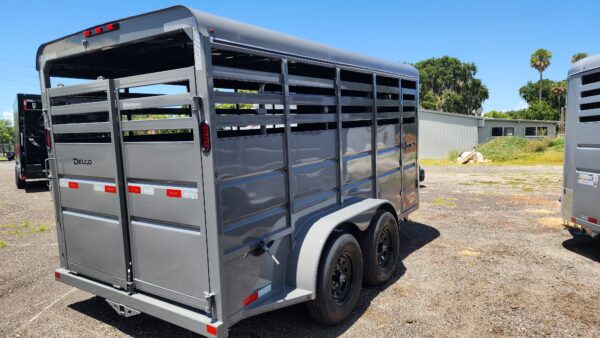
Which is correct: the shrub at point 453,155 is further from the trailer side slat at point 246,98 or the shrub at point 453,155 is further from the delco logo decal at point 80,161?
the delco logo decal at point 80,161

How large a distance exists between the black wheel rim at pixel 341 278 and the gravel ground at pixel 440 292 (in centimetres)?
27

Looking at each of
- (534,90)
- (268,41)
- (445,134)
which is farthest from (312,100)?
(534,90)

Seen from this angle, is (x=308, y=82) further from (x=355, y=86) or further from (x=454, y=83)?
(x=454, y=83)

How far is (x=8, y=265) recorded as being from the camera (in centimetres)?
575

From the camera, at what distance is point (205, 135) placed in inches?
107

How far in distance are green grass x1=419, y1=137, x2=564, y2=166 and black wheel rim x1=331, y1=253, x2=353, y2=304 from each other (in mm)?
18906

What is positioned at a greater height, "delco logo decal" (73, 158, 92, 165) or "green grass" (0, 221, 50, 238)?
"delco logo decal" (73, 158, 92, 165)

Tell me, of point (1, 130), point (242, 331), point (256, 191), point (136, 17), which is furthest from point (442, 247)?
point (1, 130)

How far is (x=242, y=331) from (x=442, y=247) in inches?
147

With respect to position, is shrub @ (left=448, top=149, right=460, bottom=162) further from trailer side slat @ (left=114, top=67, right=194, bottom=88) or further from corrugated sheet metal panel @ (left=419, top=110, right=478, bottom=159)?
trailer side slat @ (left=114, top=67, right=194, bottom=88)

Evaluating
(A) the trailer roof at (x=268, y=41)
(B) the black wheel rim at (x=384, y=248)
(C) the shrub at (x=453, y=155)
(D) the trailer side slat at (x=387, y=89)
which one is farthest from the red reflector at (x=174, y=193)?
(C) the shrub at (x=453, y=155)

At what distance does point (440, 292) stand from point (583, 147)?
3.02m

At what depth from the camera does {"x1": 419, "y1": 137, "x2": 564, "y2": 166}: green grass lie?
801 inches

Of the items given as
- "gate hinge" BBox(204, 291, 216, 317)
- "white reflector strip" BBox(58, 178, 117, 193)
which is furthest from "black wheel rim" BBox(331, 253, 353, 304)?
"white reflector strip" BBox(58, 178, 117, 193)
